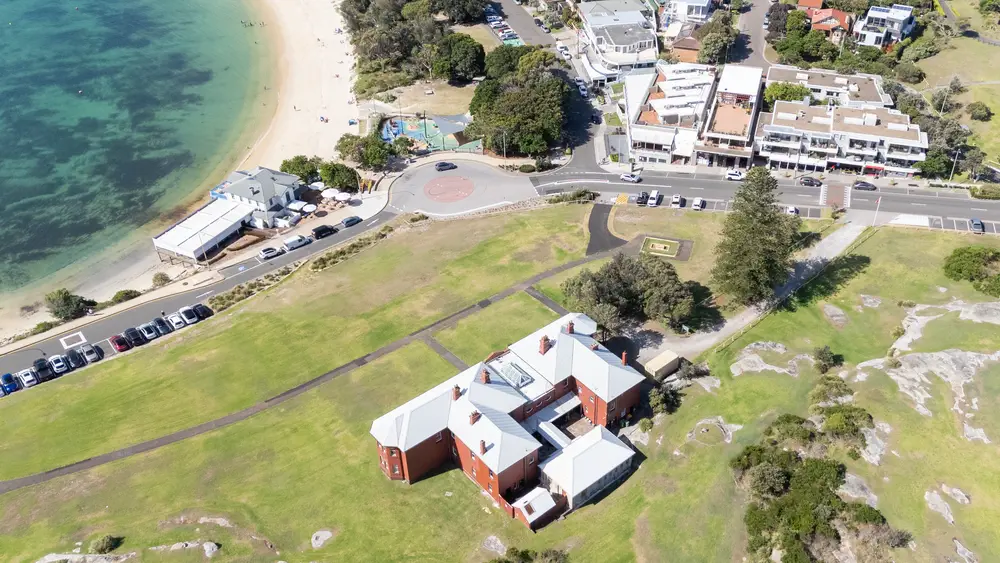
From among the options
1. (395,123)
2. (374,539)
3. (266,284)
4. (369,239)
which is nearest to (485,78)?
(395,123)

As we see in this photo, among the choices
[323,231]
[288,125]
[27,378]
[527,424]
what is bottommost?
[527,424]

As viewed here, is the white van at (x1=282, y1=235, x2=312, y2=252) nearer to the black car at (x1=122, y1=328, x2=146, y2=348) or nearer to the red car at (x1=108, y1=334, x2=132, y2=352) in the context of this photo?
the black car at (x1=122, y1=328, x2=146, y2=348)

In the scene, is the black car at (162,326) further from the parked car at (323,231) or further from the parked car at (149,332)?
the parked car at (323,231)

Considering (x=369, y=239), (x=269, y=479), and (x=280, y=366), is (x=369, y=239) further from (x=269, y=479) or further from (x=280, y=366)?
(x=269, y=479)

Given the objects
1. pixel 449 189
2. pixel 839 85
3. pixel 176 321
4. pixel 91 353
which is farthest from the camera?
pixel 839 85

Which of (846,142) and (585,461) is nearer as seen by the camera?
(585,461)

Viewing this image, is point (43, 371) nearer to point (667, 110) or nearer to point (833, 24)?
point (667, 110)

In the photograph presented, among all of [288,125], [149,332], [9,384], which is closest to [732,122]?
[288,125]
